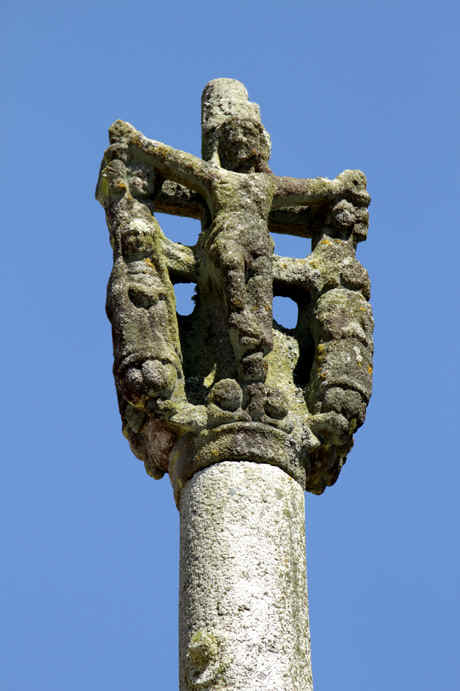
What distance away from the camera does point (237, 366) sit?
8352 millimetres

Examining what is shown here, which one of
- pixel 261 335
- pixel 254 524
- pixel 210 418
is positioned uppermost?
pixel 261 335

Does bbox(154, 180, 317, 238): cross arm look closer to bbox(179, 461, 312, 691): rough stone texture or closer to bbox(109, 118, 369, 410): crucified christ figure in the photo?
bbox(109, 118, 369, 410): crucified christ figure

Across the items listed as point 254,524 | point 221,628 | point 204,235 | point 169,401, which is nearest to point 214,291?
point 204,235

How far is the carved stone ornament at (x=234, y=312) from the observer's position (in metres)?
8.16

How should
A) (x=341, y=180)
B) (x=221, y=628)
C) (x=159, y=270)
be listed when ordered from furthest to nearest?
1. (x=341, y=180)
2. (x=159, y=270)
3. (x=221, y=628)

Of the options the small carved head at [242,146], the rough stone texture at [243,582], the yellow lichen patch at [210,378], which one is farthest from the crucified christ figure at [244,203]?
the rough stone texture at [243,582]

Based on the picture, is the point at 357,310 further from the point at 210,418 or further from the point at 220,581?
the point at 220,581

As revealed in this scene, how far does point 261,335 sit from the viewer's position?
8.34m

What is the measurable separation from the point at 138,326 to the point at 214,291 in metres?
0.69

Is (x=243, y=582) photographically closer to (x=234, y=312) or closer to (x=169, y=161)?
(x=234, y=312)

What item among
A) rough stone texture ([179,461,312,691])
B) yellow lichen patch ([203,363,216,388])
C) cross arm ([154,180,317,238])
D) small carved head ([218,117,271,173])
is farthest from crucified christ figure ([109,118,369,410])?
rough stone texture ([179,461,312,691])

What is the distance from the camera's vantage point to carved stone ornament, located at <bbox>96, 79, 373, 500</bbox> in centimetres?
816

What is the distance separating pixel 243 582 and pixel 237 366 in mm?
1426

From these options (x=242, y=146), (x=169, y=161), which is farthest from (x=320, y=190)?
(x=169, y=161)
